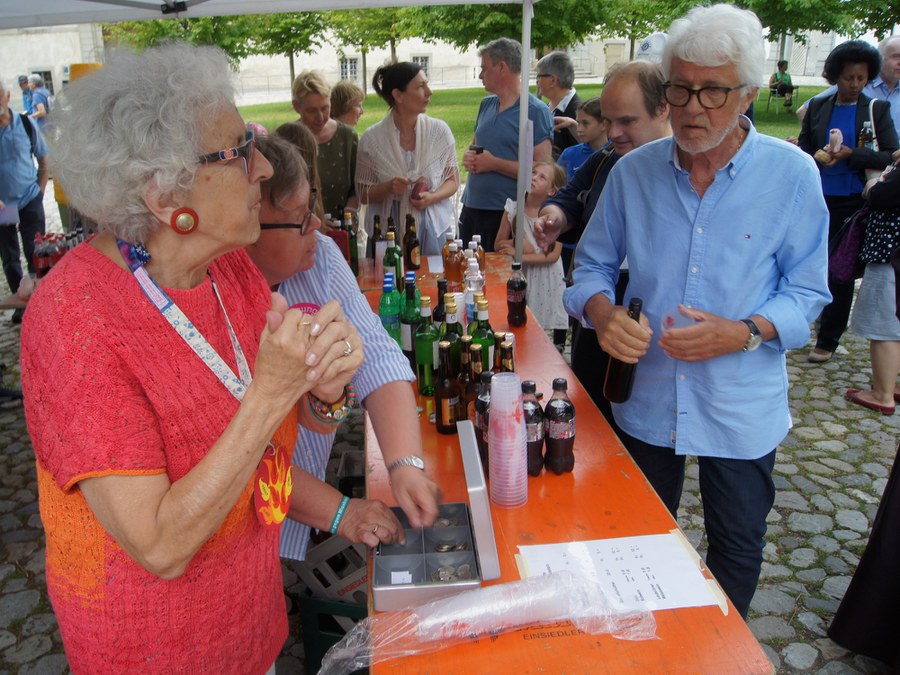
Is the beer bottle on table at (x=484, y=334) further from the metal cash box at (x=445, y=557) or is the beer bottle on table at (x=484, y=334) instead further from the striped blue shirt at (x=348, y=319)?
the metal cash box at (x=445, y=557)

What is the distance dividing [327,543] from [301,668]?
687mm

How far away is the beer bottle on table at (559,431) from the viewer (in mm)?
2090

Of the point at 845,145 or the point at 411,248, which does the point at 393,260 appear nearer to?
the point at 411,248

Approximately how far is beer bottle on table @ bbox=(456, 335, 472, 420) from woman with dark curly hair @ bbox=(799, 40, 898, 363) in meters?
4.03

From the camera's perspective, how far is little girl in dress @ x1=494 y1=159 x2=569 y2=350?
15.7 ft

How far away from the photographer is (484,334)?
2.79 meters

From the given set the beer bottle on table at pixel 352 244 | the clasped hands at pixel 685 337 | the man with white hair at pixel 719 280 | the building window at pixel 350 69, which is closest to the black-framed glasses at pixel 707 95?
the man with white hair at pixel 719 280

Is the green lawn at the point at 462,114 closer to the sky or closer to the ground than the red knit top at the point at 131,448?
closer to the sky

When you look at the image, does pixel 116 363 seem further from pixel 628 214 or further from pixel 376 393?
pixel 628 214

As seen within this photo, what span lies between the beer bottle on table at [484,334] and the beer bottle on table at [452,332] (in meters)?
0.08

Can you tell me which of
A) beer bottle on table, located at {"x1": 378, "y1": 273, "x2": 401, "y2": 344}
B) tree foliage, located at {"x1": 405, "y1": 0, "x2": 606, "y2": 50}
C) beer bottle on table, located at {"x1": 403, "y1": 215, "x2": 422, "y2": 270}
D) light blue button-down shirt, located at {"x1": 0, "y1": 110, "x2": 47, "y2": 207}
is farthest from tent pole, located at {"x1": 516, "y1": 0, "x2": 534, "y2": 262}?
tree foliage, located at {"x1": 405, "y1": 0, "x2": 606, "y2": 50}

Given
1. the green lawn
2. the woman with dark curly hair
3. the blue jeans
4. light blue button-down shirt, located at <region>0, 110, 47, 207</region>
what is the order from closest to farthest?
the blue jeans
the woman with dark curly hair
light blue button-down shirt, located at <region>0, 110, 47, 207</region>
the green lawn

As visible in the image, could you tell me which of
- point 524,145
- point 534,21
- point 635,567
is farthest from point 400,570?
point 534,21

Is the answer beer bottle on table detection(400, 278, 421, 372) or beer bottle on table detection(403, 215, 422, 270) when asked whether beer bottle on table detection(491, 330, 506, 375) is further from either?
beer bottle on table detection(403, 215, 422, 270)
